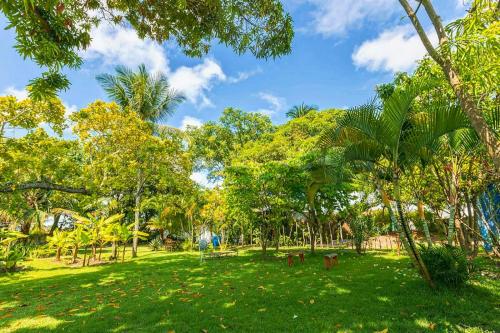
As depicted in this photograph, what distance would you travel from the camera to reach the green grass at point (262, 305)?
167 inches

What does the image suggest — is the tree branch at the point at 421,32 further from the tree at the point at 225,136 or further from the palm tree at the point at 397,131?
the tree at the point at 225,136

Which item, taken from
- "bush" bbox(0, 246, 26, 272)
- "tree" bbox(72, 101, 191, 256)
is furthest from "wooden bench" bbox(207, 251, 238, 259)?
"bush" bbox(0, 246, 26, 272)

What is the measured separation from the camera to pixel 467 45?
2496 millimetres

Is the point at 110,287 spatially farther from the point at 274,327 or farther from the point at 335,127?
the point at 335,127

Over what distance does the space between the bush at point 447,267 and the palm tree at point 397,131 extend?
0.87ft

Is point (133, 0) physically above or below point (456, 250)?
above

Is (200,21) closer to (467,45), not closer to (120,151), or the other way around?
(467,45)

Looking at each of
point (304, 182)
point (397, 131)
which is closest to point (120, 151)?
point (304, 182)

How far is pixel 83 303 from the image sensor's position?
605cm

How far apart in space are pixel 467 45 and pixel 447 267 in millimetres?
4865

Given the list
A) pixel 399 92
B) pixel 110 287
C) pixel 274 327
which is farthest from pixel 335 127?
pixel 110 287

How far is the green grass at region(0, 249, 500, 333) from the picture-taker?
13.9ft

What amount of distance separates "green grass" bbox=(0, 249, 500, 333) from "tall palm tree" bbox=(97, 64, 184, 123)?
1288cm

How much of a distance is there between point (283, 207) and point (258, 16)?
10.2 m
